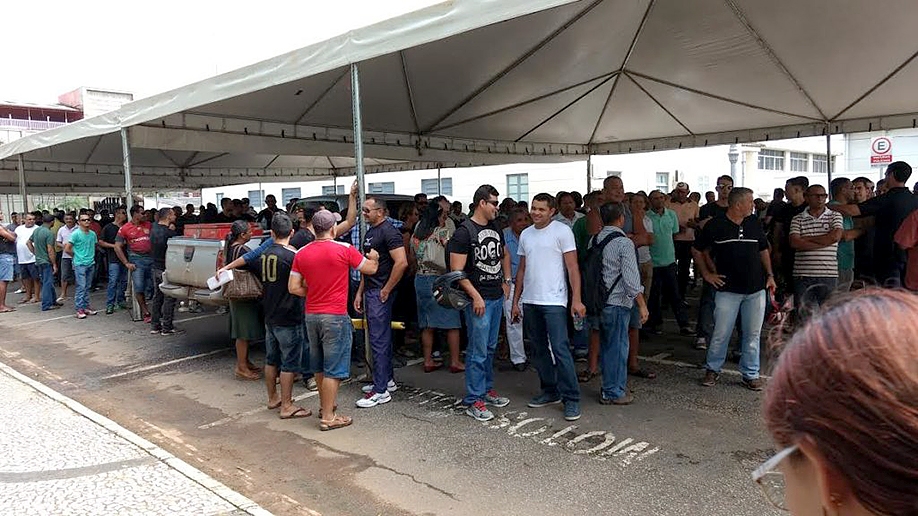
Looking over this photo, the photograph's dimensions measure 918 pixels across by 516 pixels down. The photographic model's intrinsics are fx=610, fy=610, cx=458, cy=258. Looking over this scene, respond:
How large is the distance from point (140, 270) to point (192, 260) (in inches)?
111

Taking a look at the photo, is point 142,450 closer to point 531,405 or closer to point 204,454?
point 204,454

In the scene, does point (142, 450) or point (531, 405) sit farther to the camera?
point (531, 405)

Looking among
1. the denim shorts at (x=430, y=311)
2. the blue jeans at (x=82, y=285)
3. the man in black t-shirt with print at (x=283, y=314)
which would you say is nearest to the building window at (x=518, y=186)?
the blue jeans at (x=82, y=285)

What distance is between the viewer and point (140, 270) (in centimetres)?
941

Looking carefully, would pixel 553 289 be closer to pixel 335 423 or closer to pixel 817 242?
pixel 335 423

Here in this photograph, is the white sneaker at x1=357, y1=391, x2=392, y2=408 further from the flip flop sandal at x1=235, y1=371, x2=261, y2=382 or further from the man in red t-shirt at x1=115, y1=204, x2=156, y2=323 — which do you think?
the man in red t-shirt at x1=115, y1=204, x2=156, y2=323

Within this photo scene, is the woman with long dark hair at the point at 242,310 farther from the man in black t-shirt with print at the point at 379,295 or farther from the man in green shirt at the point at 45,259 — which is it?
the man in green shirt at the point at 45,259

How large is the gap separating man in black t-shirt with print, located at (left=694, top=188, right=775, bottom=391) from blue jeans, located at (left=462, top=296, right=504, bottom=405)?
2007 mm

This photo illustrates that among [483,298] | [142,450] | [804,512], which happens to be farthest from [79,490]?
[804,512]

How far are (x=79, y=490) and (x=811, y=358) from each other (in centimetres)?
417

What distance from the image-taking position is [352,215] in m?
6.06

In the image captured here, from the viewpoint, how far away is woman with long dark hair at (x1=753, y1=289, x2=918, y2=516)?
0.74m

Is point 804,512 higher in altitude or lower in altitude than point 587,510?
higher

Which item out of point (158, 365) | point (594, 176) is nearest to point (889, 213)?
point (158, 365)
